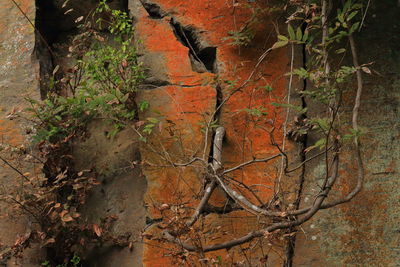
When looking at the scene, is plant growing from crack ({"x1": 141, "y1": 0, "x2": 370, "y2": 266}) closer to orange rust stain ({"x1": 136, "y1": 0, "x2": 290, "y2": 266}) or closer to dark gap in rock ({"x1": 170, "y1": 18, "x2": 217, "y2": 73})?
orange rust stain ({"x1": 136, "y1": 0, "x2": 290, "y2": 266})

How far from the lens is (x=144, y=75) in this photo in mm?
4309

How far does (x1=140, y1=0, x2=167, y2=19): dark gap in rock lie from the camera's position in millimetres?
4613

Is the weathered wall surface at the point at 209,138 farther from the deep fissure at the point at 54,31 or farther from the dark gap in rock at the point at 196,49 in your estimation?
the deep fissure at the point at 54,31

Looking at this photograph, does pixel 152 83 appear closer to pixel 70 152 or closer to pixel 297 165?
pixel 70 152

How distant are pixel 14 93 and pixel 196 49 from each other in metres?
1.32

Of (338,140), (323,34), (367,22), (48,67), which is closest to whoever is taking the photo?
(338,140)

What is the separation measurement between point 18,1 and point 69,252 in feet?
6.74

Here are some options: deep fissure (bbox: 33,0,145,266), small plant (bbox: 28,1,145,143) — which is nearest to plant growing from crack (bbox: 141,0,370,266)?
small plant (bbox: 28,1,145,143)

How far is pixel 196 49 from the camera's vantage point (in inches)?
177

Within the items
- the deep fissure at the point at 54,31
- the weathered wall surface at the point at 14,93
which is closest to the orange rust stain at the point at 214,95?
the deep fissure at the point at 54,31

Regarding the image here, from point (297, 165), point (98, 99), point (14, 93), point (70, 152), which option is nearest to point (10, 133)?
point (14, 93)

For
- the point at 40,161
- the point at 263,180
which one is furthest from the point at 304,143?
the point at 40,161

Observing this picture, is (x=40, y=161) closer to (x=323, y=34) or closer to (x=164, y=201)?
(x=164, y=201)

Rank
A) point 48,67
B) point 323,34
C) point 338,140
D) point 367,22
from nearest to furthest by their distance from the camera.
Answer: point 338,140 → point 323,34 → point 367,22 → point 48,67
